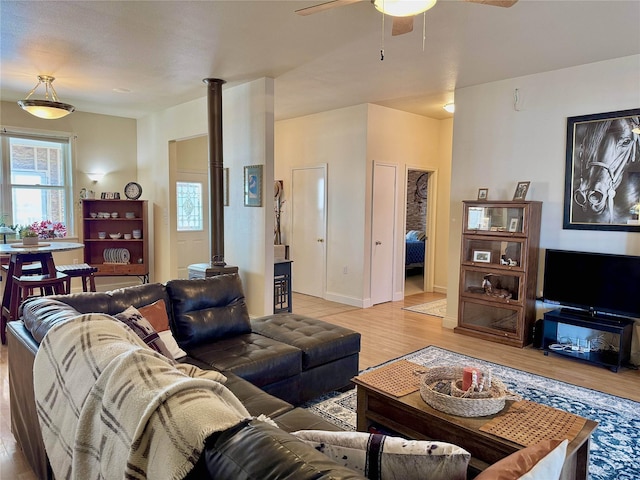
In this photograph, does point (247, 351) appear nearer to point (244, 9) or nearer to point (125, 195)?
point (244, 9)

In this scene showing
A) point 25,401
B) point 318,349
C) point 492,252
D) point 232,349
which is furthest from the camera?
point 492,252

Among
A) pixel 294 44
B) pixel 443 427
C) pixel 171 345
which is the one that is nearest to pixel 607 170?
pixel 294 44

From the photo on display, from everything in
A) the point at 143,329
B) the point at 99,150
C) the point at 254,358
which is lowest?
the point at 254,358

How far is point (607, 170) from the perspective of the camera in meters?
3.98

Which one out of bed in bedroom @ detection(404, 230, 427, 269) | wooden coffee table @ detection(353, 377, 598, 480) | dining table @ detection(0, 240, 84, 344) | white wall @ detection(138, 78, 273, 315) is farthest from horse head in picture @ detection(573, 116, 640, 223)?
dining table @ detection(0, 240, 84, 344)

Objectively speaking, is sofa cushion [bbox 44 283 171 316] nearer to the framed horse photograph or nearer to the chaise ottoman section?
the chaise ottoman section

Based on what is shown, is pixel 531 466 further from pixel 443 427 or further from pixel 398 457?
pixel 443 427

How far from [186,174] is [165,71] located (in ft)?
10.9

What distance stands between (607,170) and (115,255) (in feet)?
22.1

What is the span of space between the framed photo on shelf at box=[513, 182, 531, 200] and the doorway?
2.93 metres

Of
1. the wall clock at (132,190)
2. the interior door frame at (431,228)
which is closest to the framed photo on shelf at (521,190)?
the interior door frame at (431,228)

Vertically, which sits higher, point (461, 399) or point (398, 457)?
point (398, 457)

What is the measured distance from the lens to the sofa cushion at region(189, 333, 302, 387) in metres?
2.52

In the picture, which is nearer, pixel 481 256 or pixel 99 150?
pixel 481 256
